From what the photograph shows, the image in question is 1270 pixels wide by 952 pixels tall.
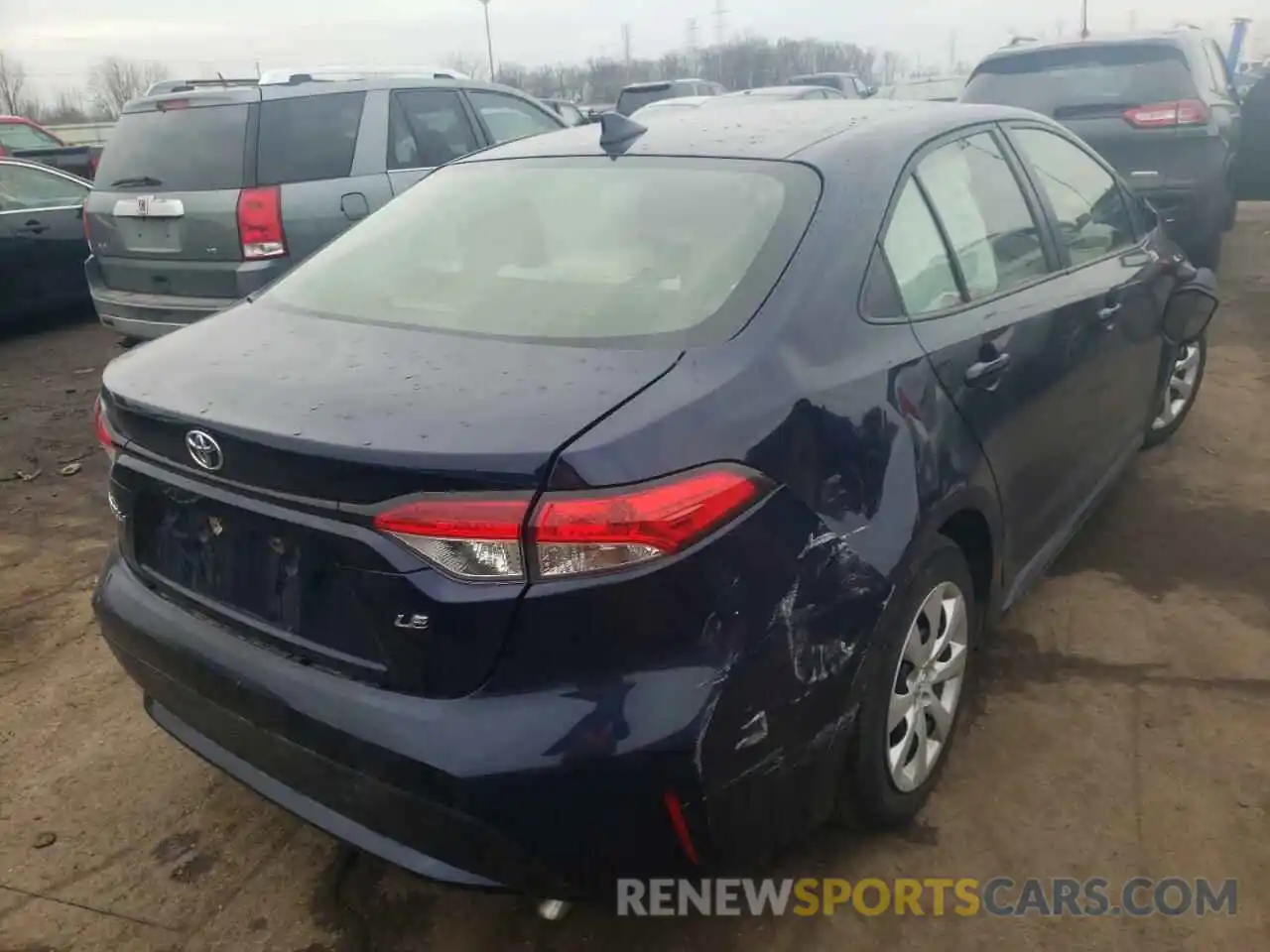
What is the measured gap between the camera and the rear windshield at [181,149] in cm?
601

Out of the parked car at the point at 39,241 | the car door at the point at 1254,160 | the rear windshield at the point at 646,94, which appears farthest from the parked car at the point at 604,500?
the rear windshield at the point at 646,94

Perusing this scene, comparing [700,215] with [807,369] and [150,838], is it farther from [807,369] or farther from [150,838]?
[150,838]

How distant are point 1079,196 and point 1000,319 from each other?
1.12 metres

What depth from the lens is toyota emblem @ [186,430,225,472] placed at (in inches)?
79.4

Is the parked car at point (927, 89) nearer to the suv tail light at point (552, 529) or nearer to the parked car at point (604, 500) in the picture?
the parked car at point (604, 500)

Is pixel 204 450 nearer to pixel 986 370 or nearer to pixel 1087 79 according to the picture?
pixel 986 370

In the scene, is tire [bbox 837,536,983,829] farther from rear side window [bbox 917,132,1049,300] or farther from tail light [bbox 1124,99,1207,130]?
tail light [bbox 1124,99,1207,130]

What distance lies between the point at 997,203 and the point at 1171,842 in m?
1.72

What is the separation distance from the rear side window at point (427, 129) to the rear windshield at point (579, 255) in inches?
151

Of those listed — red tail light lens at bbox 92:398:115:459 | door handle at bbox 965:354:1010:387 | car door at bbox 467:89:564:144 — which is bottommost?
door handle at bbox 965:354:1010:387

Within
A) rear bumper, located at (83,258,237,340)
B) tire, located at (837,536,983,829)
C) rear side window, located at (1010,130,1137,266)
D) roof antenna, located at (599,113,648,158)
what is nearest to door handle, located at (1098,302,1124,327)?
rear side window, located at (1010,130,1137,266)

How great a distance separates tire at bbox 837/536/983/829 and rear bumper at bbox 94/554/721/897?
0.55 metres

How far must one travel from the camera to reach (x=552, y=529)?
1.75m

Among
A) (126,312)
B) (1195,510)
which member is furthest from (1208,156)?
(126,312)
